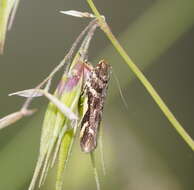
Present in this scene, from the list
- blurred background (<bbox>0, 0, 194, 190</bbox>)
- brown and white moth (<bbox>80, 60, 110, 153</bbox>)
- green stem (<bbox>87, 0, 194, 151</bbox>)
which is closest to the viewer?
green stem (<bbox>87, 0, 194, 151</bbox>)

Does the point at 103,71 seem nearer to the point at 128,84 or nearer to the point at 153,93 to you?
the point at 153,93

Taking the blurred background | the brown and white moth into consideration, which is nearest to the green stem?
the brown and white moth

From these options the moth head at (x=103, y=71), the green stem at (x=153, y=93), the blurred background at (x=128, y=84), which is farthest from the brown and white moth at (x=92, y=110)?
the blurred background at (x=128, y=84)

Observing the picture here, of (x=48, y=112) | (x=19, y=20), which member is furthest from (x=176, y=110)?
(x=48, y=112)

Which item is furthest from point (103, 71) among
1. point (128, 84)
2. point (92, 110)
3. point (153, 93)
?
point (128, 84)

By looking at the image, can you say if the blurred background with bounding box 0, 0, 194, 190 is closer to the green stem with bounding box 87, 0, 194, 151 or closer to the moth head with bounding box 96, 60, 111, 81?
the moth head with bounding box 96, 60, 111, 81

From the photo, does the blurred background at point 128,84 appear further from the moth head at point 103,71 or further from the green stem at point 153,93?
the green stem at point 153,93
